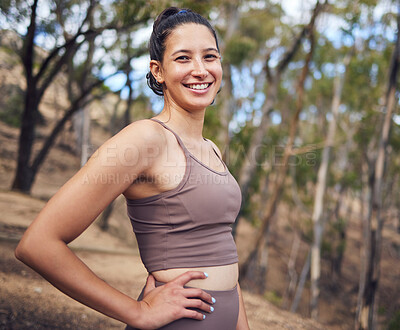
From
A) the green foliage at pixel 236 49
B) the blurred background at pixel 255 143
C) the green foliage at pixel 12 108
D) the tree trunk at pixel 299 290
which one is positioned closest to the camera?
the blurred background at pixel 255 143

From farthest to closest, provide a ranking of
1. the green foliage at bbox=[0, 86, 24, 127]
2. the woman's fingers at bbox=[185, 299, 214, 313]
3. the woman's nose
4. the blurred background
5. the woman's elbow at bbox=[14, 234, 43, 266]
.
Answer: the green foliage at bbox=[0, 86, 24, 127] → the blurred background → the woman's nose → the woman's fingers at bbox=[185, 299, 214, 313] → the woman's elbow at bbox=[14, 234, 43, 266]

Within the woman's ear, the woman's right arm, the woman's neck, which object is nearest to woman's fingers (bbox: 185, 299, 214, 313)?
the woman's right arm

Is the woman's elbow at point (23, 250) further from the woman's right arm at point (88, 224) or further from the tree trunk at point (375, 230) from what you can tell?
the tree trunk at point (375, 230)

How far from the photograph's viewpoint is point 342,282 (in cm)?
1783

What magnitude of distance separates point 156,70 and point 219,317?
0.89 metres

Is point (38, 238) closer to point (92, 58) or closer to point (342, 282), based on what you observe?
point (92, 58)

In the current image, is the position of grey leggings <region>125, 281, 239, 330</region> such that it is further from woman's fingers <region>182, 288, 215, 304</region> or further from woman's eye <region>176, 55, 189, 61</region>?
woman's eye <region>176, 55, 189, 61</region>

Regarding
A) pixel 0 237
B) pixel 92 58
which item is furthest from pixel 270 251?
pixel 0 237

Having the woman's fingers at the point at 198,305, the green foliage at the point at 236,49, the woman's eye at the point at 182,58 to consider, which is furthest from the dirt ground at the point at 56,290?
the green foliage at the point at 236,49

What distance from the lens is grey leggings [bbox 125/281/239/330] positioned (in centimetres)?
107

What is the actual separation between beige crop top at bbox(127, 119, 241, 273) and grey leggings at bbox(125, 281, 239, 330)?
0.11m

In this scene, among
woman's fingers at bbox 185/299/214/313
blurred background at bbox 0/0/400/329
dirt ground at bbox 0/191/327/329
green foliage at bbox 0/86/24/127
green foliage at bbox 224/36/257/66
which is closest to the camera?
woman's fingers at bbox 185/299/214/313

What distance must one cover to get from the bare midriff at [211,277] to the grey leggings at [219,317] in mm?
18

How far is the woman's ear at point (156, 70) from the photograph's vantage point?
52.7 inches
